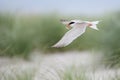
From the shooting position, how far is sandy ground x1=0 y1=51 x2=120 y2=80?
58.6 inches

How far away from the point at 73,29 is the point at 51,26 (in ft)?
0.46

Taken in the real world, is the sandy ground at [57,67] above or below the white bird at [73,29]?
below

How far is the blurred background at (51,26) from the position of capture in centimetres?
152

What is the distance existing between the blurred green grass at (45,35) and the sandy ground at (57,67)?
43 millimetres

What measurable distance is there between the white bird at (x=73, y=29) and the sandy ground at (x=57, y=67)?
70 mm

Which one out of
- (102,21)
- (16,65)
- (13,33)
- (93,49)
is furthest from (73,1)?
(16,65)

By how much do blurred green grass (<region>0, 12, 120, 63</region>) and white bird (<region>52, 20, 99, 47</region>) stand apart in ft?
0.07

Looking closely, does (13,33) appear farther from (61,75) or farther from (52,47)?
(61,75)

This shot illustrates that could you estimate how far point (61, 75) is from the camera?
4.85 feet

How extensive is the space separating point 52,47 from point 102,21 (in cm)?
35

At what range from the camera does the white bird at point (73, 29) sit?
1.50 metres

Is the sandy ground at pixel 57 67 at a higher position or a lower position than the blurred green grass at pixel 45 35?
lower

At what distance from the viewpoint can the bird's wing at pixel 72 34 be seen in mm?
1500

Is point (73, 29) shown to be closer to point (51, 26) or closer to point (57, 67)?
point (51, 26)
